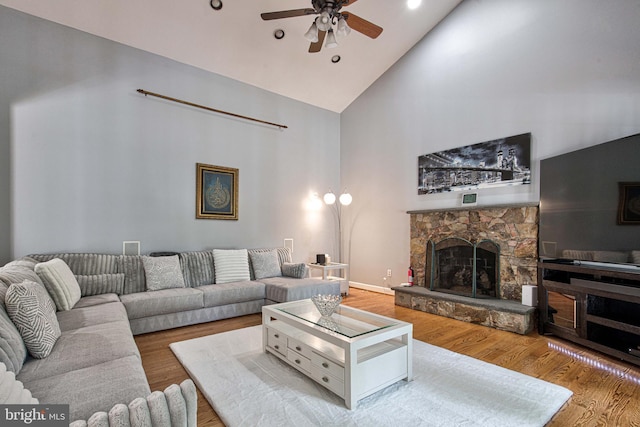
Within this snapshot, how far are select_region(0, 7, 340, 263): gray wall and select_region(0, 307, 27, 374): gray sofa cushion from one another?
235 cm

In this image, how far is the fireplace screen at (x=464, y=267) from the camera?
400 cm

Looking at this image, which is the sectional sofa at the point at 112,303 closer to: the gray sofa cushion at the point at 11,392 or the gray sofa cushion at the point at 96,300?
the gray sofa cushion at the point at 96,300

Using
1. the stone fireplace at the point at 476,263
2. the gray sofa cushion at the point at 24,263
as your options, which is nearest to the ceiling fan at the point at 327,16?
the stone fireplace at the point at 476,263

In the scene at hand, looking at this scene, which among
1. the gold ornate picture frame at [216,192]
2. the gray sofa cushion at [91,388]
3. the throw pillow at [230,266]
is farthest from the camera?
the gold ornate picture frame at [216,192]

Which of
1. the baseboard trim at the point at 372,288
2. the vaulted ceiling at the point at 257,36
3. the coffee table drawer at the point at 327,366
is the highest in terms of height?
the vaulted ceiling at the point at 257,36

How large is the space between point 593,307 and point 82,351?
4.03 meters

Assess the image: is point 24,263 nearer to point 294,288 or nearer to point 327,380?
point 294,288

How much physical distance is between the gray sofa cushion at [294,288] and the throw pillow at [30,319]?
2329 millimetres

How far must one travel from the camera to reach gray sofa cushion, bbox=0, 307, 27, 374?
140cm

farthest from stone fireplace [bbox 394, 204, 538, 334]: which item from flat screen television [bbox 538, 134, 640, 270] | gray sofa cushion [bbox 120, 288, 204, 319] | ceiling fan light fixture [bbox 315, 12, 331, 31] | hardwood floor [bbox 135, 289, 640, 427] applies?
ceiling fan light fixture [bbox 315, 12, 331, 31]

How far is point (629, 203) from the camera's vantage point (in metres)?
2.65

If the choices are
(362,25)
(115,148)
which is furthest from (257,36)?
(115,148)

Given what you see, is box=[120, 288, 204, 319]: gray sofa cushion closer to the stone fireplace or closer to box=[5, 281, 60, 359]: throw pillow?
box=[5, 281, 60, 359]: throw pillow

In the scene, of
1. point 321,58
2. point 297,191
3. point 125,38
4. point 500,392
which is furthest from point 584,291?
point 125,38
